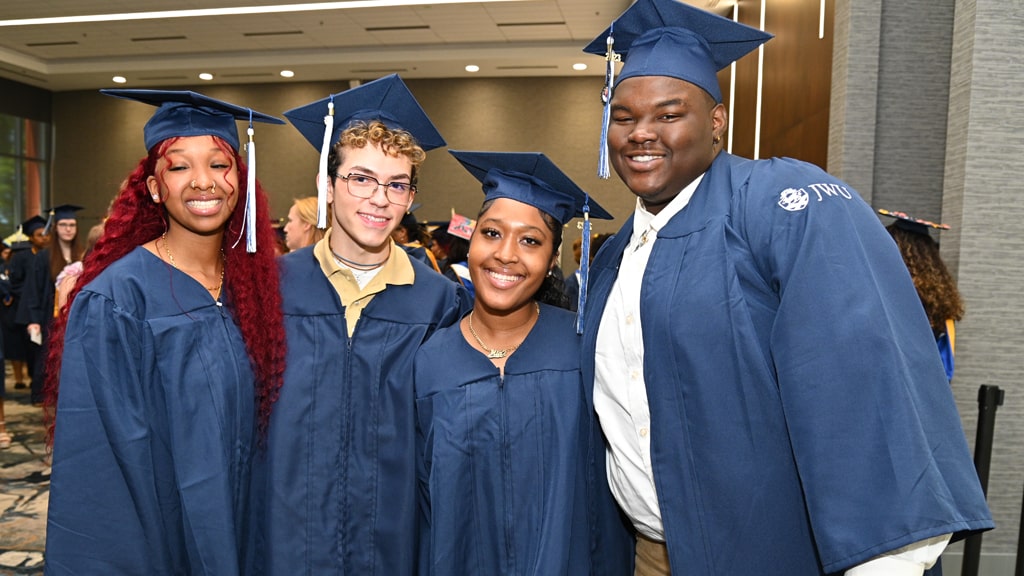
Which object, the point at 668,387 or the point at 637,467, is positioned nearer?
the point at 668,387

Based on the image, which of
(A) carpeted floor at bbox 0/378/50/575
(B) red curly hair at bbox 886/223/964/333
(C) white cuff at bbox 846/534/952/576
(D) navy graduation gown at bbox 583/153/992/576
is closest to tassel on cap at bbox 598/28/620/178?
(D) navy graduation gown at bbox 583/153/992/576

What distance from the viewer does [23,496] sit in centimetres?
517

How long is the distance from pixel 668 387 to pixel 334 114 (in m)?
1.41

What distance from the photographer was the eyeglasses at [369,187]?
86.0 inches

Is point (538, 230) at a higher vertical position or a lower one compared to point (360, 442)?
higher

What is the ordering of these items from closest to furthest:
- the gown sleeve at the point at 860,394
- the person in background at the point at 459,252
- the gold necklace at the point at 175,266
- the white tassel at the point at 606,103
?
1. the gown sleeve at the point at 860,394
2. the white tassel at the point at 606,103
3. the gold necklace at the point at 175,266
4. the person in background at the point at 459,252

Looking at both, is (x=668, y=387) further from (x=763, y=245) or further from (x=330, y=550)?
(x=330, y=550)

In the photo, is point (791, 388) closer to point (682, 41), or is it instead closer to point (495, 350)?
point (682, 41)

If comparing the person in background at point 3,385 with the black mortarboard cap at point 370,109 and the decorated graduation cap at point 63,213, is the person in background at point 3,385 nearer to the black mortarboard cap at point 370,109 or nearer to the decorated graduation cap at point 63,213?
the decorated graduation cap at point 63,213

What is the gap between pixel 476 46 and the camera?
12680 mm

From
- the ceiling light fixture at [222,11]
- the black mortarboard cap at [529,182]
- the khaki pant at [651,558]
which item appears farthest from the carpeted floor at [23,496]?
the ceiling light fixture at [222,11]

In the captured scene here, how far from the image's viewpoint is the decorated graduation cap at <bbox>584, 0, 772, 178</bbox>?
1.68m

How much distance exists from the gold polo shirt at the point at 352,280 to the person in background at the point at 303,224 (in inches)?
112

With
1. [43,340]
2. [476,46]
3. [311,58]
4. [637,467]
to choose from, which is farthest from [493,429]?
[311,58]
